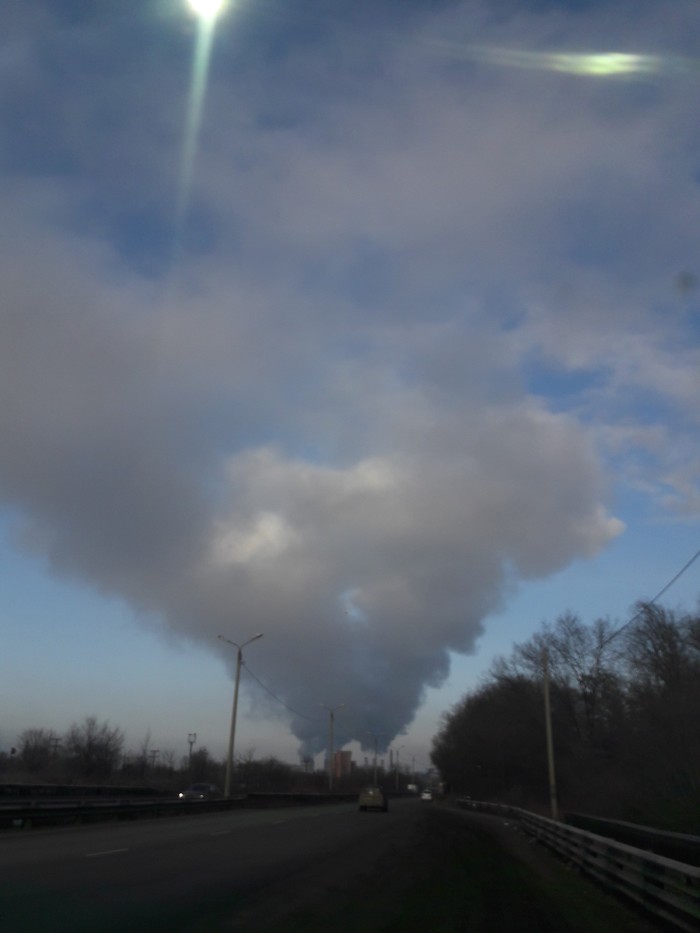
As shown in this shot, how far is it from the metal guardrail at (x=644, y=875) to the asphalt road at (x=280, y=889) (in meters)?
0.40

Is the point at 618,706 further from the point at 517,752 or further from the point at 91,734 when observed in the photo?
the point at 91,734

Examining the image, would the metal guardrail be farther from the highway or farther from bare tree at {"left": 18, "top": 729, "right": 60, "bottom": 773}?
bare tree at {"left": 18, "top": 729, "right": 60, "bottom": 773}

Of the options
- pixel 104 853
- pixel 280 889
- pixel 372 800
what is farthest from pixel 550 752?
pixel 280 889

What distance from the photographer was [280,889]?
1291 cm

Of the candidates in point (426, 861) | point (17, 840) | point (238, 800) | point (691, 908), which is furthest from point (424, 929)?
point (238, 800)

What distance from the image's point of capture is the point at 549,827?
27516mm

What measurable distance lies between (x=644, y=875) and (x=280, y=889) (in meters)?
5.48

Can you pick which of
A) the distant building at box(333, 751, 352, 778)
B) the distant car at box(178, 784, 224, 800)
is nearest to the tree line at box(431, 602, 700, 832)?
the distant car at box(178, 784, 224, 800)

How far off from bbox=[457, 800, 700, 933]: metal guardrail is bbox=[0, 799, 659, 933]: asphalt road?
402 millimetres

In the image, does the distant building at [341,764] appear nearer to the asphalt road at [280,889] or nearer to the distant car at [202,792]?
the distant car at [202,792]

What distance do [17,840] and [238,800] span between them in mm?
32817

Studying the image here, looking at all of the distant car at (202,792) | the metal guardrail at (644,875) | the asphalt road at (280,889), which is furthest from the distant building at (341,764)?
the metal guardrail at (644,875)

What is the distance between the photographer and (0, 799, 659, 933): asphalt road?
9.97 metres

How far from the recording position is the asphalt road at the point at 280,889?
32.7ft
